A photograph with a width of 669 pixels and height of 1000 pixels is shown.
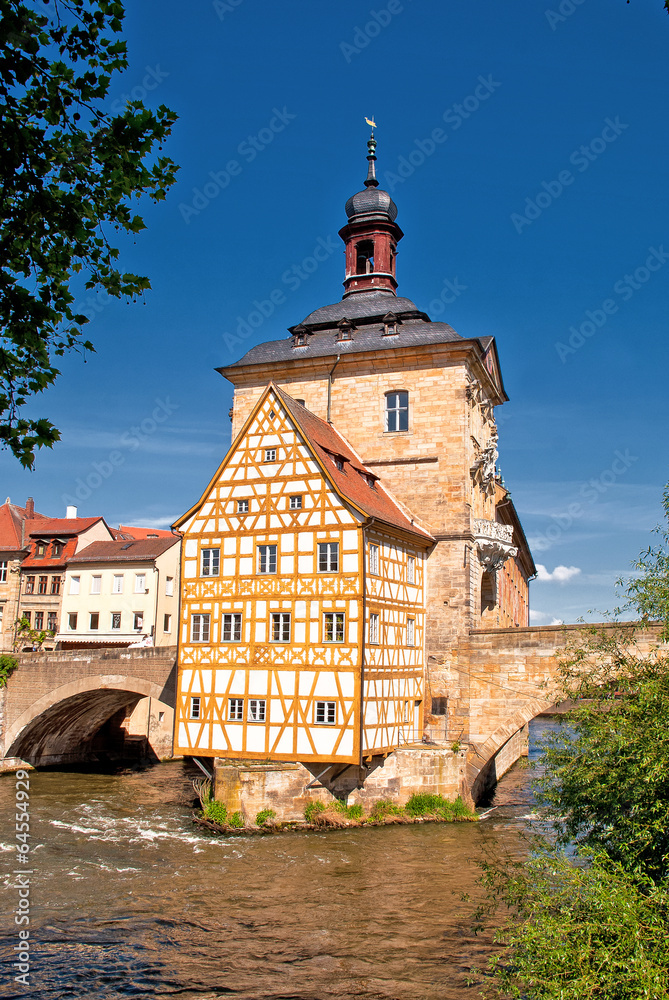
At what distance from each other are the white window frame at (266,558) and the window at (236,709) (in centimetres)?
343

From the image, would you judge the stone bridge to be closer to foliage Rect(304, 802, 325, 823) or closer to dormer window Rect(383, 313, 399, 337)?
foliage Rect(304, 802, 325, 823)

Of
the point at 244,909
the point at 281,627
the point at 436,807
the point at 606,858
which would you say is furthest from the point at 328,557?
the point at 606,858

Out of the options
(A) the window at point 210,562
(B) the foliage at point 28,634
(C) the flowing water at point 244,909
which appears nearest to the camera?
(C) the flowing water at point 244,909

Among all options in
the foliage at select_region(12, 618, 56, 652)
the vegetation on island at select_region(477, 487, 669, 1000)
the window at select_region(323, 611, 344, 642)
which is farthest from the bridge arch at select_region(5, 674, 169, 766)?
the vegetation on island at select_region(477, 487, 669, 1000)

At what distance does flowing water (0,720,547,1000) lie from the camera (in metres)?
12.6

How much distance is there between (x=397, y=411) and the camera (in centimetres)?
2858

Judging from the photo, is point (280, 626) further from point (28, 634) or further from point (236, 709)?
point (28, 634)

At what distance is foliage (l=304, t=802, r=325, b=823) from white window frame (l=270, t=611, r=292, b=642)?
13.5 feet

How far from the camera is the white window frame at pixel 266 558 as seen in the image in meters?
22.9

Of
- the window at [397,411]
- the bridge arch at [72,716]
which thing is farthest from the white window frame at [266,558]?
the window at [397,411]

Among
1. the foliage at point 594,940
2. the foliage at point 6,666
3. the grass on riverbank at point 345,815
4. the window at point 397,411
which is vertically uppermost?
the window at point 397,411

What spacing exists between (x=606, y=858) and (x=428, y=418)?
65.8 feet

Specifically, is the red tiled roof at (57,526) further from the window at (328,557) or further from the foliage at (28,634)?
the window at (328,557)

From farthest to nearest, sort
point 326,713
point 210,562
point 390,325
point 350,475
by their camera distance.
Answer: point 390,325 < point 350,475 < point 210,562 < point 326,713
